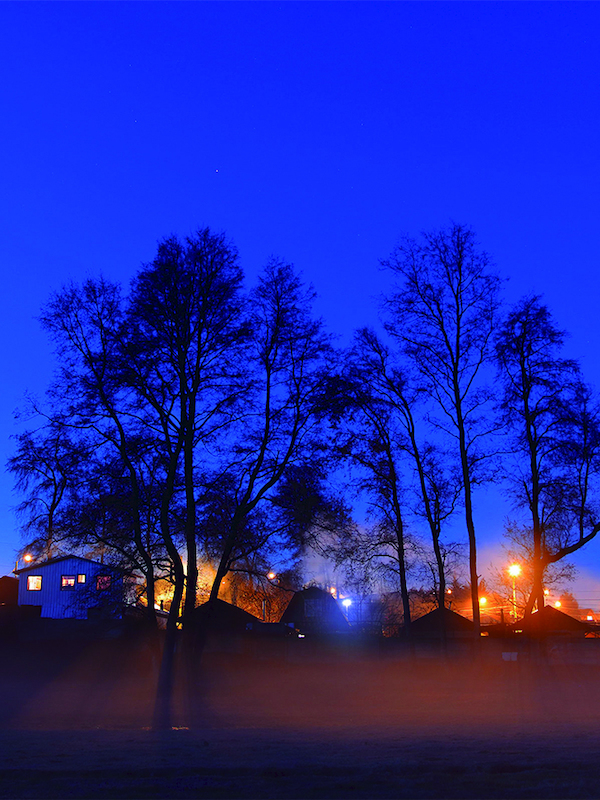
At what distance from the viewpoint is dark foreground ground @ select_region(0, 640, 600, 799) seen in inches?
349

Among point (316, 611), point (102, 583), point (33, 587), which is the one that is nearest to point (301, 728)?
point (102, 583)

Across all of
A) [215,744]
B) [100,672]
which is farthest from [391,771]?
[100,672]

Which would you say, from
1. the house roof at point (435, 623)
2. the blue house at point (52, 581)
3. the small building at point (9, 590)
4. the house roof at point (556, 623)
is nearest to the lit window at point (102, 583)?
the house roof at point (556, 623)

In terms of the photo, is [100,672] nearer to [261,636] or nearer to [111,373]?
[261,636]

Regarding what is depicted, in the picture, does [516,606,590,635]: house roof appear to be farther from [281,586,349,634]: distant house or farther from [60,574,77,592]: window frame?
[60,574,77,592]: window frame

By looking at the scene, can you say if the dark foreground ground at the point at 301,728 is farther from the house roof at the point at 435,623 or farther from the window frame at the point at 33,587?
the window frame at the point at 33,587

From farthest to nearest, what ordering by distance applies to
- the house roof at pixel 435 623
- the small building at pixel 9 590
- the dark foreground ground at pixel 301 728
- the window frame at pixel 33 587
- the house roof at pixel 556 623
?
the small building at pixel 9 590 < the window frame at pixel 33 587 < the house roof at pixel 435 623 < the house roof at pixel 556 623 < the dark foreground ground at pixel 301 728

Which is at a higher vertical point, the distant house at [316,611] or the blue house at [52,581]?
the blue house at [52,581]

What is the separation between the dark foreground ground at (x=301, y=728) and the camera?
29.1ft

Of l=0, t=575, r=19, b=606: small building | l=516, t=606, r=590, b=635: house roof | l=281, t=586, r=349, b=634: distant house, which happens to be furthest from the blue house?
l=516, t=606, r=590, b=635: house roof

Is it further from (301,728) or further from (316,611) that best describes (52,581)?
(301,728)

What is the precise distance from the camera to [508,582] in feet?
241

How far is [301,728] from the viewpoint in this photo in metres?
14.6

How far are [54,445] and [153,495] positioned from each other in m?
3.03
